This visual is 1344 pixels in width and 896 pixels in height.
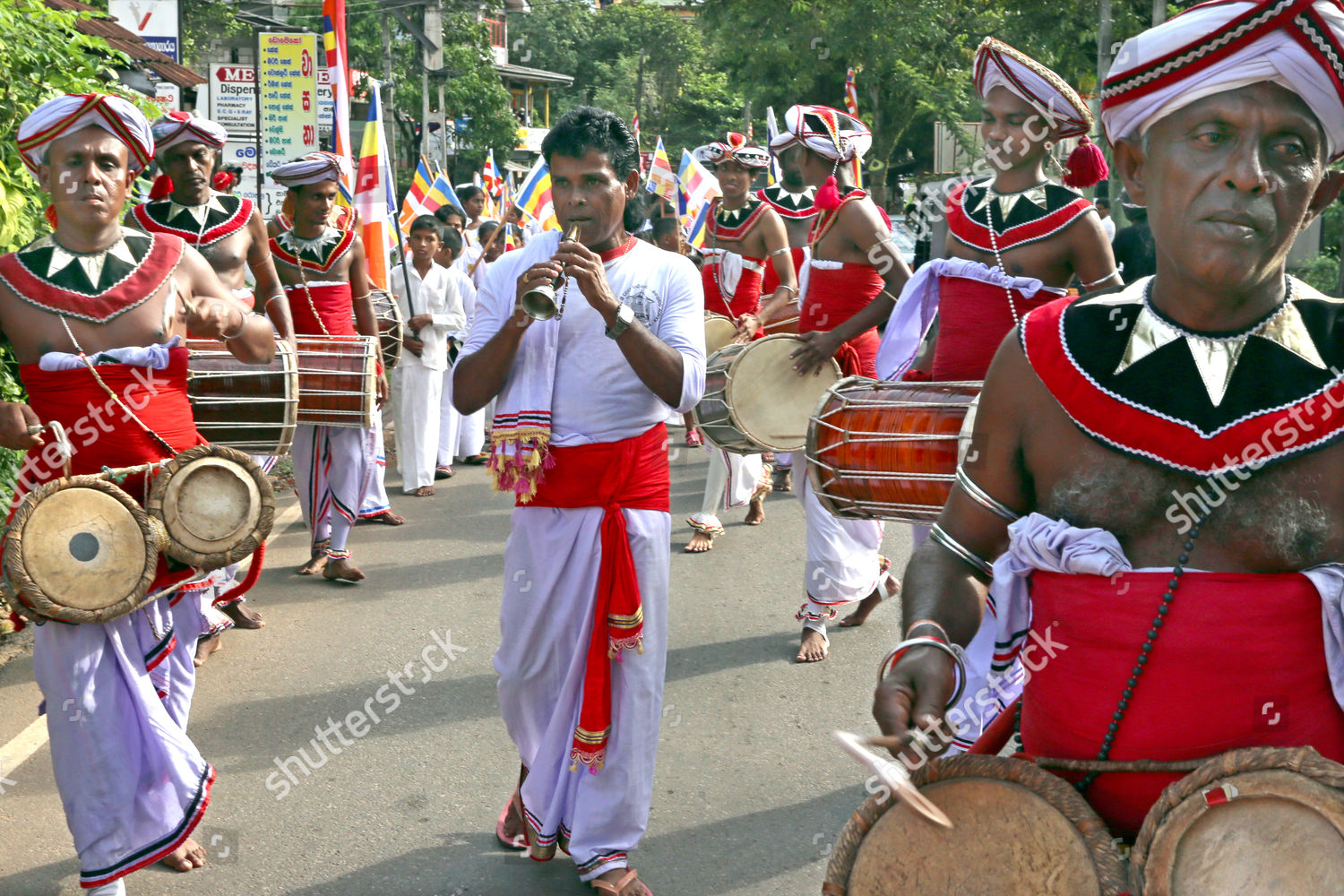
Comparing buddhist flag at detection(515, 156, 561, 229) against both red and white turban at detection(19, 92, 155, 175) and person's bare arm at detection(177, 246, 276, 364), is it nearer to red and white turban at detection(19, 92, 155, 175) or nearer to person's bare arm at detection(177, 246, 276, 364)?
person's bare arm at detection(177, 246, 276, 364)

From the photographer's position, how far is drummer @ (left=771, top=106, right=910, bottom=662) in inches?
245

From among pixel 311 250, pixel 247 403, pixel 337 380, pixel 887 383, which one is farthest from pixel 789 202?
pixel 887 383

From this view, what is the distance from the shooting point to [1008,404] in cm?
213

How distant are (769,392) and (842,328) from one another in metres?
0.45

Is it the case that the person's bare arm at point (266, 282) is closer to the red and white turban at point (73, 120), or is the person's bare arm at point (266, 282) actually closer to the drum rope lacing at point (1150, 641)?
the red and white turban at point (73, 120)

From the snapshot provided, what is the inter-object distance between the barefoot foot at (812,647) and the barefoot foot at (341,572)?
2.91m

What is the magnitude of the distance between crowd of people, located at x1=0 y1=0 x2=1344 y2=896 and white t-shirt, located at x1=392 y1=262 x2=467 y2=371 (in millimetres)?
2524

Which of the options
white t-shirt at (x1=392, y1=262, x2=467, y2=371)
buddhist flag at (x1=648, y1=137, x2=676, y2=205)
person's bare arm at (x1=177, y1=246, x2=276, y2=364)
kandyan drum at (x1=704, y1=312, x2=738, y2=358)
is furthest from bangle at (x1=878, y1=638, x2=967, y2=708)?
buddhist flag at (x1=648, y1=137, x2=676, y2=205)

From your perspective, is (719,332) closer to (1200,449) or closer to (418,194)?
(1200,449)

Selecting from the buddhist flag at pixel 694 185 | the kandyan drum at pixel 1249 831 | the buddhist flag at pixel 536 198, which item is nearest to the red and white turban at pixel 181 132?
the kandyan drum at pixel 1249 831

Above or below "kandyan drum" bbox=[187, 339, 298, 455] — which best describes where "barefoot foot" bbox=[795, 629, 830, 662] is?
below

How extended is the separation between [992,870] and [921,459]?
8.15 ft

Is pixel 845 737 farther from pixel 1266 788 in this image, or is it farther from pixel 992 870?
pixel 1266 788

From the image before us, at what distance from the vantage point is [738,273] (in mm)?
10188
